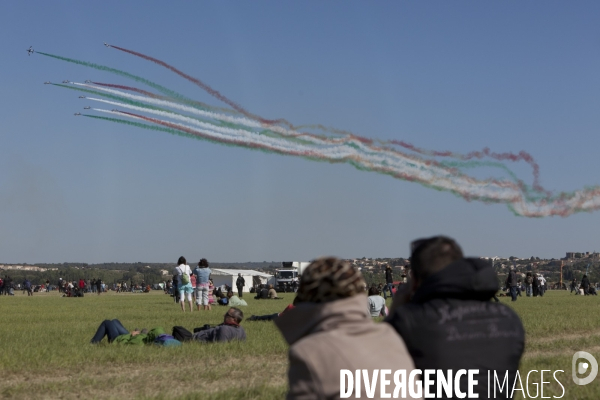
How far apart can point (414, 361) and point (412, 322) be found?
0.18 metres

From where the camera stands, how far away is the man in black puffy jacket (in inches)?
133

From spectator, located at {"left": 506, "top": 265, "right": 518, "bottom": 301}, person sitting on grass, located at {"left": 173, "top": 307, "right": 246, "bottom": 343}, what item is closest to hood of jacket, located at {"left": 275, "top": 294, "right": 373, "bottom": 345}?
person sitting on grass, located at {"left": 173, "top": 307, "right": 246, "bottom": 343}

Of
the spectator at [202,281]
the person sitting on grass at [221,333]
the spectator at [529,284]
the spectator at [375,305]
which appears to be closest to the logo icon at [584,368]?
the person sitting on grass at [221,333]

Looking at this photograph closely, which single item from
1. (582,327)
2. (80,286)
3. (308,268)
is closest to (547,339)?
(582,327)

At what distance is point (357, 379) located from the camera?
2719 millimetres

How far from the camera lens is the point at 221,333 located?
1165cm

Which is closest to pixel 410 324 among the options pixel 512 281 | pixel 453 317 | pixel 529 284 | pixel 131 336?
pixel 453 317

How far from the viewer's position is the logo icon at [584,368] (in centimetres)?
845

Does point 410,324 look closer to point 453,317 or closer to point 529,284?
point 453,317

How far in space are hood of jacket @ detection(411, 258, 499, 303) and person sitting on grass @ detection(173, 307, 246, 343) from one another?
8469mm

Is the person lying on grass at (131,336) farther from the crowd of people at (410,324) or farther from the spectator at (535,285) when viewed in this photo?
the spectator at (535,285)

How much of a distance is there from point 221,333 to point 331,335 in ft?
30.1

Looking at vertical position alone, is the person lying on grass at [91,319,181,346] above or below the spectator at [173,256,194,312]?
below

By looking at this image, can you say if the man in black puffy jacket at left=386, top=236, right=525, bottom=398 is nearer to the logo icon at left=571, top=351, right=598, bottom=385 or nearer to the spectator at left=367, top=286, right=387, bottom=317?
the logo icon at left=571, top=351, right=598, bottom=385
